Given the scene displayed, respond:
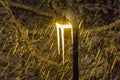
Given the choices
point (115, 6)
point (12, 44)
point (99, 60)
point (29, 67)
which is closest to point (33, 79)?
point (29, 67)

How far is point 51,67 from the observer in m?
9.26

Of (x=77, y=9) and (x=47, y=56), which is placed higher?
(x=77, y=9)

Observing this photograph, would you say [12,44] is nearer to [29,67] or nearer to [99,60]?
[29,67]

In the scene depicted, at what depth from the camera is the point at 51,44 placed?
367 inches

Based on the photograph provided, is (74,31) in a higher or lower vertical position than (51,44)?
higher

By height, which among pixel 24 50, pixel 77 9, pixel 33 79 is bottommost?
pixel 33 79

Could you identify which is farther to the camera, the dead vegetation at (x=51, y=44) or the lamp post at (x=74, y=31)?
the dead vegetation at (x=51, y=44)

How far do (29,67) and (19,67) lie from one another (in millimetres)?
278

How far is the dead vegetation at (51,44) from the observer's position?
29.6ft

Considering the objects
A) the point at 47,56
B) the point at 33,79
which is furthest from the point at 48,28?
the point at 33,79

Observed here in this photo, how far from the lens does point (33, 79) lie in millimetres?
9109

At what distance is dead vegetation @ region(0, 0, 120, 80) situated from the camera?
9.02 metres

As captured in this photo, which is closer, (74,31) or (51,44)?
(74,31)

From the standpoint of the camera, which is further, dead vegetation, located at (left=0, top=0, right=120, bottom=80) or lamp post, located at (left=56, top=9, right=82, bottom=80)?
dead vegetation, located at (left=0, top=0, right=120, bottom=80)
